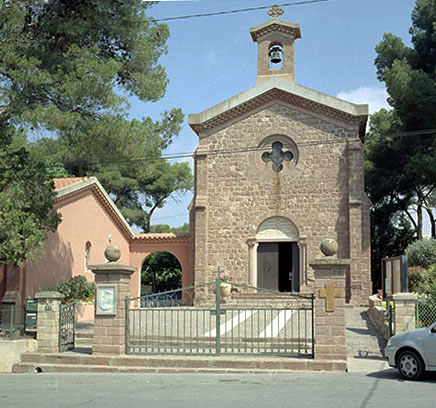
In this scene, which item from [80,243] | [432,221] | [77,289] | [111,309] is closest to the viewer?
[111,309]

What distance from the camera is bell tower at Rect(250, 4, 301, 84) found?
989 inches

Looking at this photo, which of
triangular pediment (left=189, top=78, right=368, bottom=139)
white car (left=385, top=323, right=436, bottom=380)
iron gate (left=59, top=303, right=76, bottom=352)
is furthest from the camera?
triangular pediment (left=189, top=78, right=368, bottom=139)

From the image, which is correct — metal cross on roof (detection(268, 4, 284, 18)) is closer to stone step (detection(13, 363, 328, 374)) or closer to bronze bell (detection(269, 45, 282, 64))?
bronze bell (detection(269, 45, 282, 64))

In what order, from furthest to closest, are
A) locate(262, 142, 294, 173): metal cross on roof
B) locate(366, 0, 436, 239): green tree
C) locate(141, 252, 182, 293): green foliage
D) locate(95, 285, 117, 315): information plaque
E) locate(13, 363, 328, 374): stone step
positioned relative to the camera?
1. locate(141, 252, 182, 293): green foliage
2. locate(366, 0, 436, 239): green tree
3. locate(262, 142, 294, 173): metal cross on roof
4. locate(95, 285, 117, 315): information plaque
5. locate(13, 363, 328, 374): stone step

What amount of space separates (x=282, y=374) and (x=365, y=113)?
15224 mm

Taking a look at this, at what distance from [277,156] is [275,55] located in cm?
486

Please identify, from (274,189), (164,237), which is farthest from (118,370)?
(164,237)

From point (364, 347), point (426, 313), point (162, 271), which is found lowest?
point (364, 347)

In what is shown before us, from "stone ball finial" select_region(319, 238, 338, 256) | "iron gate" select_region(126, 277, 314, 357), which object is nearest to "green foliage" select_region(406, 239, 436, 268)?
"iron gate" select_region(126, 277, 314, 357)

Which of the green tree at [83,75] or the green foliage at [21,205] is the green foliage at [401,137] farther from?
the green foliage at [21,205]

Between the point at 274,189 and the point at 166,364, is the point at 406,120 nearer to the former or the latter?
the point at 274,189

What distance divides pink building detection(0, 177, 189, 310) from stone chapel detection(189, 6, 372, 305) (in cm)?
274

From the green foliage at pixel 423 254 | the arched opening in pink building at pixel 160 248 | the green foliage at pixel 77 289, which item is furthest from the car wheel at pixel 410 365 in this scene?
the arched opening in pink building at pixel 160 248

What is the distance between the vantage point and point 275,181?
24297 mm
